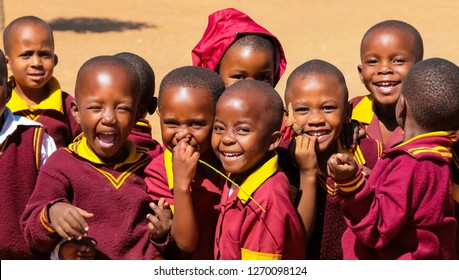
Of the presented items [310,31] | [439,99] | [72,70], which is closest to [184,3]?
[310,31]

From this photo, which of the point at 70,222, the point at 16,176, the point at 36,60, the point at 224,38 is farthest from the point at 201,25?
the point at 70,222

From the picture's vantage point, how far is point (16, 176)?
4062 mm

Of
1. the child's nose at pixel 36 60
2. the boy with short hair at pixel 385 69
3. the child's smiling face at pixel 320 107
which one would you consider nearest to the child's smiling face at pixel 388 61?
the boy with short hair at pixel 385 69

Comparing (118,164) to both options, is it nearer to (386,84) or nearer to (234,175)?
(234,175)

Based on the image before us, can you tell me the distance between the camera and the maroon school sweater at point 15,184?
4.04m

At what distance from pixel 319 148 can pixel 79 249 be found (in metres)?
1.12

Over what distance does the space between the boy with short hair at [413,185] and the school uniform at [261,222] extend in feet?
0.78

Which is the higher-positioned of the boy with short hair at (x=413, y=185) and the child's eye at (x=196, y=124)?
the child's eye at (x=196, y=124)

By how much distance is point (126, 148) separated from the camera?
4043 mm

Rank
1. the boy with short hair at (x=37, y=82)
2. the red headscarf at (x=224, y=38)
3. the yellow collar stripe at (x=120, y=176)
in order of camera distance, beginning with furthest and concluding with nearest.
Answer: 1. the boy with short hair at (x=37, y=82)
2. the red headscarf at (x=224, y=38)
3. the yellow collar stripe at (x=120, y=176)

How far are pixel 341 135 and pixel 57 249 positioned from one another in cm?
134

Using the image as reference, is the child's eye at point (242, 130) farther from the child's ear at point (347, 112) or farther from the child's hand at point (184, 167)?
the child's ear at point (347, 112)

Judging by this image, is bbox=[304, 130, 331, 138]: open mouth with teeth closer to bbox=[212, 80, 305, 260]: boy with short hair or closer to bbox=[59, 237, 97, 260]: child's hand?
bbox=[212, 80, 305, 260]: boy with short hair

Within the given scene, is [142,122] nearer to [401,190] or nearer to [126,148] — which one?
[126,148]
